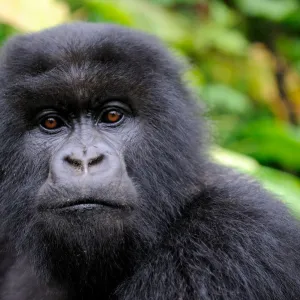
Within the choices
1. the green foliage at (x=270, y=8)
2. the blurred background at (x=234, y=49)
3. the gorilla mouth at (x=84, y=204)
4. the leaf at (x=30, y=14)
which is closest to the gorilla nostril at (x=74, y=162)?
the gorilla mouth at (x=84, y=204)

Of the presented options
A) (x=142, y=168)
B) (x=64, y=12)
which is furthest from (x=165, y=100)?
(x=64, y=12)

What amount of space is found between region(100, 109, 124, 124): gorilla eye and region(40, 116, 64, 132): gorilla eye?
220mm

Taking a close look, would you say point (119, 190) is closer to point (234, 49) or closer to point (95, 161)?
point (95, 161)

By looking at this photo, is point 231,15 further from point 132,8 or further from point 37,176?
point 37,176

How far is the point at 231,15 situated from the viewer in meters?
8.55

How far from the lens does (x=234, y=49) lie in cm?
784

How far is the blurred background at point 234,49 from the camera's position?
6.45m

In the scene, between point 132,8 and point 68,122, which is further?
point 132,8

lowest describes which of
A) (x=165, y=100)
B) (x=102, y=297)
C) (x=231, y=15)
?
(x=102, y=297)

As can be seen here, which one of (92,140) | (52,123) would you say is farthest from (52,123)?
(92,140)

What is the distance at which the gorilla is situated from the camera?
2736 millimetres

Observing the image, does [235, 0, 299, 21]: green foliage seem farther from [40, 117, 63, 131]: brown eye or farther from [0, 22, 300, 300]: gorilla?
[40, 117, 63, 131]: brown eye

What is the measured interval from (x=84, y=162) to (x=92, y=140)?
0.20 metres

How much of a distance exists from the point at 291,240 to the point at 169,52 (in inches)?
51.7
